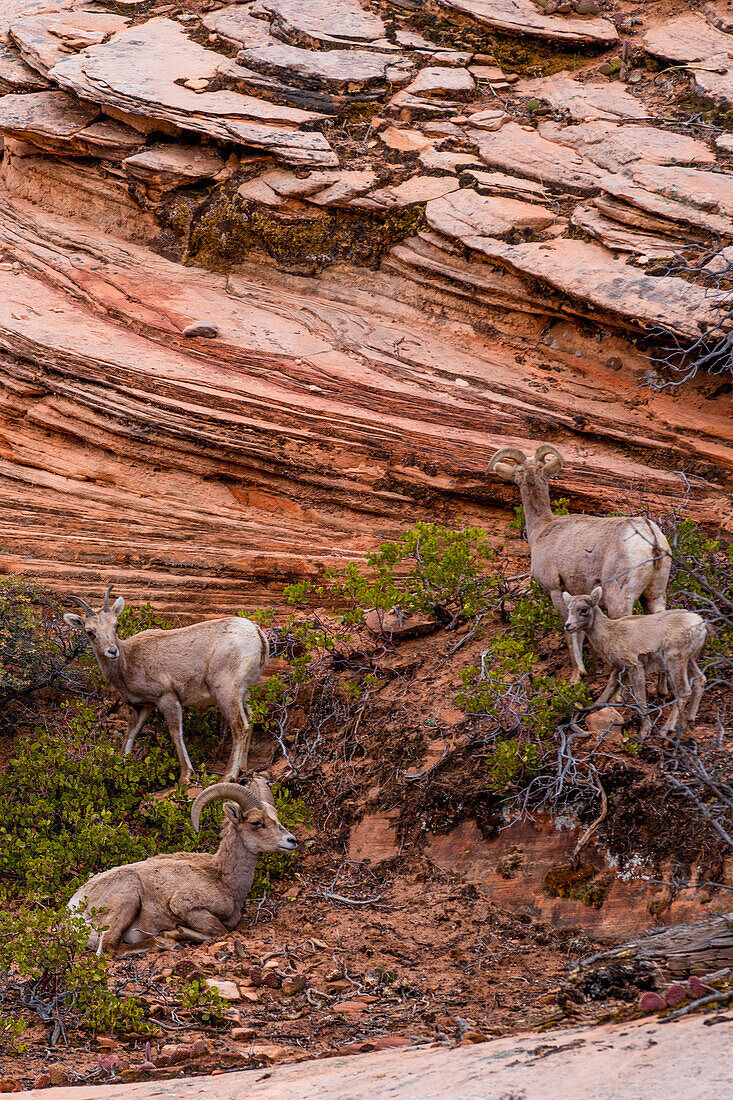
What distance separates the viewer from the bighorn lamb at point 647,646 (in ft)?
21.7

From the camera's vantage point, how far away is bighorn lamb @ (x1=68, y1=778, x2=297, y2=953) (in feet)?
22.0

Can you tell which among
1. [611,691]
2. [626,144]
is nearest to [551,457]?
[611,691]

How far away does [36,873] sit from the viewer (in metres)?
7.24

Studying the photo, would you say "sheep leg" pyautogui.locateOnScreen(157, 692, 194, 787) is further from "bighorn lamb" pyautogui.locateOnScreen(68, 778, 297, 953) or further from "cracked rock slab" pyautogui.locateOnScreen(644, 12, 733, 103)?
"cracked rock slab" pyautogui.locateOnScreen(644, 12, 733, 103)

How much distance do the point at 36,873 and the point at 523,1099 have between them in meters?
4.56

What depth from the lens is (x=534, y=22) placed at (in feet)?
46.6

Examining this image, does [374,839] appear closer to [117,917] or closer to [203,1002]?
[117,917]

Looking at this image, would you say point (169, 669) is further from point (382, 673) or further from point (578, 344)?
point (578, 344)

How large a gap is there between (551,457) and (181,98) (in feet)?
25.0

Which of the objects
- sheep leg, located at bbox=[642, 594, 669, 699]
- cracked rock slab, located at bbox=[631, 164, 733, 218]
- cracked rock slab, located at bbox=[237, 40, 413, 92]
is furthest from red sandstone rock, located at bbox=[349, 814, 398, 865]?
cracked rock slab, located at bbox=[237, 40, 413, 92]

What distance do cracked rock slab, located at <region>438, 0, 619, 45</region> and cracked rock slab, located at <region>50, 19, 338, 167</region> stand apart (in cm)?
291

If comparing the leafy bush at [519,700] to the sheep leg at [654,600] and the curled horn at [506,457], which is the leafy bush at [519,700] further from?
the curled horn at [506,457]

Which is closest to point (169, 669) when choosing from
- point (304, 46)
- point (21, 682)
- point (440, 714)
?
point (21, 682)

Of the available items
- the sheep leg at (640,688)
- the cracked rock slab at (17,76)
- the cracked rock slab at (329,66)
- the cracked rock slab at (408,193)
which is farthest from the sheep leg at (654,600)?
the cracked rock slab at (17,76)
